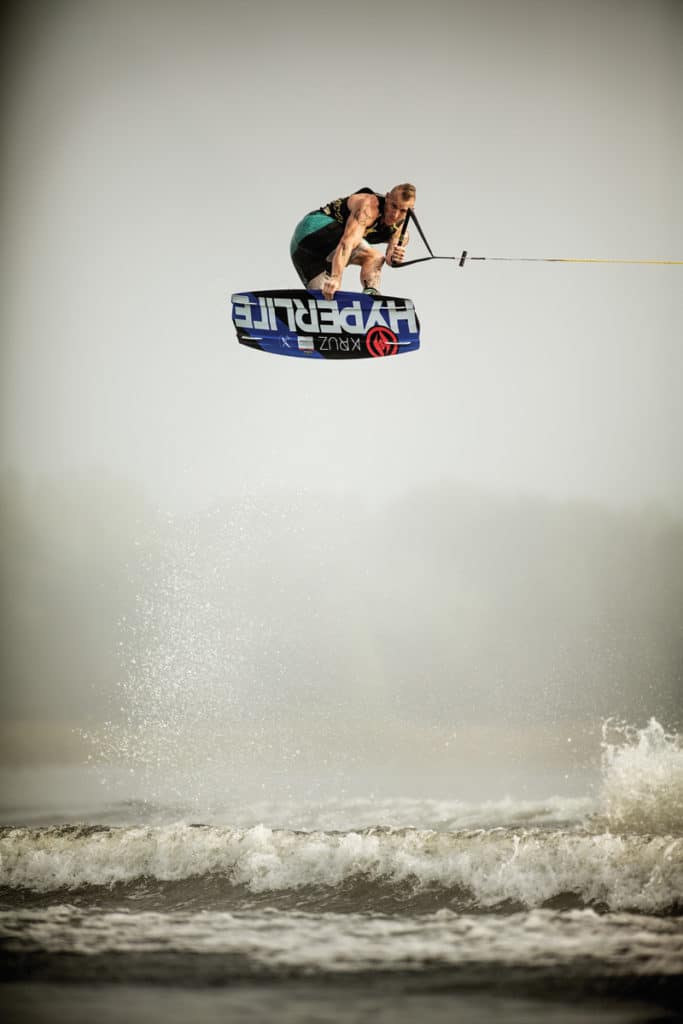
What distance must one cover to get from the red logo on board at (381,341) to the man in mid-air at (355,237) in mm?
178

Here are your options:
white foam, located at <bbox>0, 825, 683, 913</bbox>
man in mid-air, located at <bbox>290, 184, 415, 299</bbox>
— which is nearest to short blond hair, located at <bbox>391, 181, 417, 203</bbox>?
man in mid-air, located at <bbox>290, 184, 415, 299</bbox>

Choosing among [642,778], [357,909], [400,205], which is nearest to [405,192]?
[400,205]

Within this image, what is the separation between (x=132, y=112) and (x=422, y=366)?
187 centimetres

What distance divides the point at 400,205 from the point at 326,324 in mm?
663

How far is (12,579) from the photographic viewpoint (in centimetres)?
460

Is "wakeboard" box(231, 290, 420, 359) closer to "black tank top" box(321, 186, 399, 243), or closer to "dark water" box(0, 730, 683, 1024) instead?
"black tank top" box(321, 186, 399, 243)

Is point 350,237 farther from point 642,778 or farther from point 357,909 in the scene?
point 357,909

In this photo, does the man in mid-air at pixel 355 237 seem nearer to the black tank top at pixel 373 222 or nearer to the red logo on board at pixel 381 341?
the black tank top at pixel 373 222

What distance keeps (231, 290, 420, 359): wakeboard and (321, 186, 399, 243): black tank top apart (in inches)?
11.4

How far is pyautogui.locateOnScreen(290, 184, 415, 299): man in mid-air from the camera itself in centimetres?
443

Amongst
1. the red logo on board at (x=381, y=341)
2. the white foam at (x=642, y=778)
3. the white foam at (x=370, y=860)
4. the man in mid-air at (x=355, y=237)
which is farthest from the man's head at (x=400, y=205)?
the white foam at (x=370, y=860)

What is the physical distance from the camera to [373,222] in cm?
448

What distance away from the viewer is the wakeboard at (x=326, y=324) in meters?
4.43

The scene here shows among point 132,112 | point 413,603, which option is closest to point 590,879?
point 413,603
